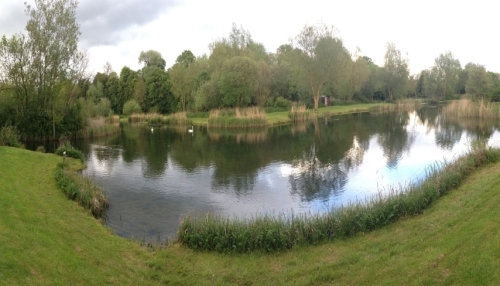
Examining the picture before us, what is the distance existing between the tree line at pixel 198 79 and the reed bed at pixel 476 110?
8.59 metres

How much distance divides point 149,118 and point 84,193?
4494 cm

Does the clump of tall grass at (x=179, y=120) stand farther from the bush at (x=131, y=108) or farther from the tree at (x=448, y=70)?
the tree at (x=448, y=70)

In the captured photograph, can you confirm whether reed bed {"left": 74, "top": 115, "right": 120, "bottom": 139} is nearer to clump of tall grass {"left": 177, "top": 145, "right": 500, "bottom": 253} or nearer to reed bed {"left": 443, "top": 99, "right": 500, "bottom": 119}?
clump of tall grass {"left": 177, "top": 145, "right": 500, "bottom": 253}

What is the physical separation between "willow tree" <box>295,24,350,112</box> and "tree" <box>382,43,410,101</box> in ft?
86.8

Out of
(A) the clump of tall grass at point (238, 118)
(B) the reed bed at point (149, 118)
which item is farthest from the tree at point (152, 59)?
(A) the clump of tall grass at point (238, 118)

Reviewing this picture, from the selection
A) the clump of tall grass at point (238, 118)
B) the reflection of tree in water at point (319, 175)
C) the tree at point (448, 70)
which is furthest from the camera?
the tree at point (448, 70)

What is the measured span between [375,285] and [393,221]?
4.19 metres

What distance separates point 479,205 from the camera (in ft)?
32.3

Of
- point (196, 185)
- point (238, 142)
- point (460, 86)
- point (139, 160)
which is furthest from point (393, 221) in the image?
point (460, 86)

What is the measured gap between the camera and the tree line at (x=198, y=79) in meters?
34.3

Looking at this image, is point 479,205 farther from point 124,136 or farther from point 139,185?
point 124,136

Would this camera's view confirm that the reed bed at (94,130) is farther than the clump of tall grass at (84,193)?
Yes

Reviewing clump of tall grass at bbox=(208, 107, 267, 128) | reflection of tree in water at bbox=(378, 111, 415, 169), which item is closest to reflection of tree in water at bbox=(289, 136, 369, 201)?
reflection of tree in water at bbox=(378, 111, 415, 169)

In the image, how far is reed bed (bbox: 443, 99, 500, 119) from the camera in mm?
41188
